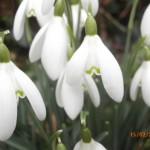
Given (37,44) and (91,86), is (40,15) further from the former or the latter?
(91,86)

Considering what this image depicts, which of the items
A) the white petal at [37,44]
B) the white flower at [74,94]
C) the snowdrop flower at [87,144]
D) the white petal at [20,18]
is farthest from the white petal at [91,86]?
the white petal at [20,18]

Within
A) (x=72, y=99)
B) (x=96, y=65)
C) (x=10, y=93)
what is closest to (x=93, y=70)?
(x=96, y=65)

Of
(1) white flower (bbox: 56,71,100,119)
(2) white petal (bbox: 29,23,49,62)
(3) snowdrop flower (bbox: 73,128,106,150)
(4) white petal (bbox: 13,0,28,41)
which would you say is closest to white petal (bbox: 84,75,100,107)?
(1) white flower (bbox: 56,71,100,119)

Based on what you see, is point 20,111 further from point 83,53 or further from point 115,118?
point 83,53

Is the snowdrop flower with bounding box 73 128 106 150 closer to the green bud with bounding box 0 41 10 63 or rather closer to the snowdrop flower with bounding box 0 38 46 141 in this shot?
the snowdrop flower with bounding box 0 38 46 141

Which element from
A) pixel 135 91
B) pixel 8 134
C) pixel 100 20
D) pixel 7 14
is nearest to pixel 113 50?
pixel 100 20
